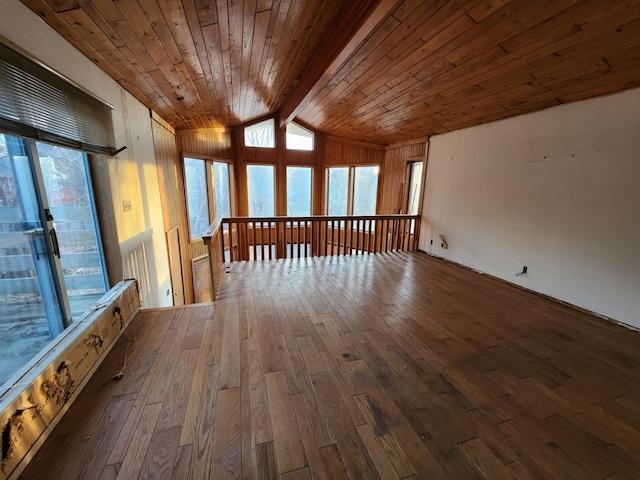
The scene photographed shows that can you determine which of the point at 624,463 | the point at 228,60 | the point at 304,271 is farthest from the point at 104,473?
the point at 228,60

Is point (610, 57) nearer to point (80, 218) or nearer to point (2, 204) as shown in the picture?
point (2, 204)

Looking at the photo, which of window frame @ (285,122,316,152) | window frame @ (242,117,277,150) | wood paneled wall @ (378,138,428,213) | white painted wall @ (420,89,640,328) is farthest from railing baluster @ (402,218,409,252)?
window frame @ (242,117,277,150)

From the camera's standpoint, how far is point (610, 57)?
2221 millimetres

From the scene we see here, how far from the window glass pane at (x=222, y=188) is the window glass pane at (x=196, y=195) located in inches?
11.9

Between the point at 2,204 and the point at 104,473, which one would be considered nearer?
the point at 104,473

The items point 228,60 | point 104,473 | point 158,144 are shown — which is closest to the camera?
point 104,473

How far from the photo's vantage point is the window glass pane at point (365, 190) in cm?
696

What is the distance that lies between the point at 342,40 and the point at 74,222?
2.99 m

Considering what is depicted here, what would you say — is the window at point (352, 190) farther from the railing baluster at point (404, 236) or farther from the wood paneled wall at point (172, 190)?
the wood paneled wall at point (172, 190)

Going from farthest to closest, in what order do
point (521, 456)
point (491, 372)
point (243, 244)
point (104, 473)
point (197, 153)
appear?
point (197, 153) → point (243, 244) → point (491, 372) → point (521, 456) → point (104, 473)

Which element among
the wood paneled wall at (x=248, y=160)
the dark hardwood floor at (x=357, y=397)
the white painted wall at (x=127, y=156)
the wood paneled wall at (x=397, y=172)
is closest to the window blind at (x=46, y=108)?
the white painted wall at (x=127, y=156)

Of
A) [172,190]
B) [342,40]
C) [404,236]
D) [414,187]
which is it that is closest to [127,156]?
[172,190]

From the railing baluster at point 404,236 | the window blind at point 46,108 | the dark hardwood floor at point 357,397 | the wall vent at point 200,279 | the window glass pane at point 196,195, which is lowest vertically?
the wall vent at point 200,279

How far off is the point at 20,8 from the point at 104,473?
255 centimetres
